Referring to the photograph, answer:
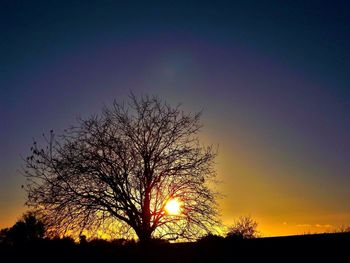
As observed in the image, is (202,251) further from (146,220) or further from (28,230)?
(28,230)

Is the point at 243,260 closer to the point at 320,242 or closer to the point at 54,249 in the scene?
the point at 320,242

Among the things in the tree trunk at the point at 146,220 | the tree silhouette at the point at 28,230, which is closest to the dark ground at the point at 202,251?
the tree silhouette at the point at 28,230

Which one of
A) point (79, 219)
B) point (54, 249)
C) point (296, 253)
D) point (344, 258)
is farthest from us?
point (79, 219)

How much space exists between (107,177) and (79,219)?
97.9 inches

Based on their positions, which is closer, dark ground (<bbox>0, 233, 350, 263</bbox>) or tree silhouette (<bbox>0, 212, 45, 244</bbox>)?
dark ground (<bbox>0, 233, 350, 263</bbox>)

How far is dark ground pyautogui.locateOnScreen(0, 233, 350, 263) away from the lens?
424 inches

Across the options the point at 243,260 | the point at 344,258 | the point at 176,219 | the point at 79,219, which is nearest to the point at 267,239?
the point at 243,260

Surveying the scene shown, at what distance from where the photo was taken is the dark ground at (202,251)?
10.8 metres

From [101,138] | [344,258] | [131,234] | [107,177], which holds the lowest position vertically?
[344,258]

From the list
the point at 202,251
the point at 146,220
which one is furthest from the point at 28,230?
the point at 202,251

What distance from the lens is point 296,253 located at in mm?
11055

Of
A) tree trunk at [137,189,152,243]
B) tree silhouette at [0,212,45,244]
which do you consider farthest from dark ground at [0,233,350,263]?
tree trunk at [137,189,152,243]

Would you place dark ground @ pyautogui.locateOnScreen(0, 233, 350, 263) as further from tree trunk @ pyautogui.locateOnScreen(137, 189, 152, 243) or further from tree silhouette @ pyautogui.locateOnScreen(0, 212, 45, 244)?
tree trunk @ pyautogui.locateOnScreen(137, 189, 152, 243)

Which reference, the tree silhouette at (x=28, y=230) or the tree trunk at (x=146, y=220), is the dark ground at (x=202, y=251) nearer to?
the tree silhouette at (x=28, y=230)
